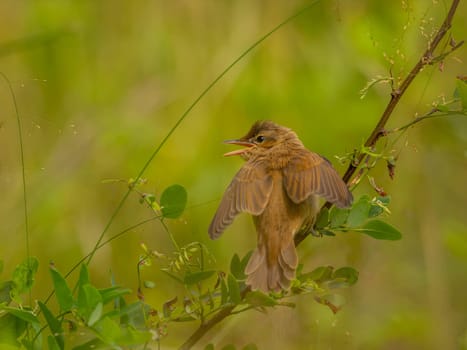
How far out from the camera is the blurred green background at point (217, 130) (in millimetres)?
4801

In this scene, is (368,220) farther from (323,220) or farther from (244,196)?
(244,196)

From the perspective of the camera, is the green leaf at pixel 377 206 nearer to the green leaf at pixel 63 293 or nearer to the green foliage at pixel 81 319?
the green foliage at pixel 81 319

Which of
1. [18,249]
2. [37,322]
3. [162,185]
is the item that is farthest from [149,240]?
[37,322]

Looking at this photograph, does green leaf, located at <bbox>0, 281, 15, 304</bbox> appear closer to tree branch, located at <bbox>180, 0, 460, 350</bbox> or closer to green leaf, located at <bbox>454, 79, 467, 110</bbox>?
tree branch, located at <bbox>180, 0, 460, 350</bbox>

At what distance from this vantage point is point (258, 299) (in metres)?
2.55

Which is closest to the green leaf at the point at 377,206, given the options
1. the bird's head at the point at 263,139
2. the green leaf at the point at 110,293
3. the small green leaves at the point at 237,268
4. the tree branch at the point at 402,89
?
the tree branch at the point at 402,89

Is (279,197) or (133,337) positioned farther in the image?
(279,197)

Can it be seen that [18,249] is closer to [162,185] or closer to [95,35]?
[162,185]

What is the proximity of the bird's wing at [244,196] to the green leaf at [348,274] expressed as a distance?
0.58m

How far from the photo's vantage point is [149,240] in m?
5.03

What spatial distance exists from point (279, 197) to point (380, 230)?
0.84 meters

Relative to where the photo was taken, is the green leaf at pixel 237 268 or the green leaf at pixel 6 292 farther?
the green leaf at pixel 237 268

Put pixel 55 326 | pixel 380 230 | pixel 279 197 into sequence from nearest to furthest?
pixel 55 326 < pixel 380 230 < pixel 279 197

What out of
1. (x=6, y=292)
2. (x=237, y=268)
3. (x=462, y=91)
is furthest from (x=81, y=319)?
(x=462, y=91)
